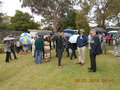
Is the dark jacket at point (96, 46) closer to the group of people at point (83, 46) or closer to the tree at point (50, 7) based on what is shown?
the group of people at point (83, 46)

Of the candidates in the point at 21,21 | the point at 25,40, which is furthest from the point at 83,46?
the point at 21,21

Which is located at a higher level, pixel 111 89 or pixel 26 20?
pixel 26 20

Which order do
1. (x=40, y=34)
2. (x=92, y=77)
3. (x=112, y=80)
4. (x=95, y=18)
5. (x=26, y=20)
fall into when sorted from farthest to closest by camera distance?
(x=26, y=20)
(x=95, y=18)
(x=40, y=34)
(x=92, y=77)
(x=112, y=80)

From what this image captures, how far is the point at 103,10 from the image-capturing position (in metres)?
13.0

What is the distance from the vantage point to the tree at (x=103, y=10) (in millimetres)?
12180

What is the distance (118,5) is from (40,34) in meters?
10.9

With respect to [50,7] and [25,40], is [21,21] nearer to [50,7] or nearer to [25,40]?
[50,7]

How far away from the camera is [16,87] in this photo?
3.46m

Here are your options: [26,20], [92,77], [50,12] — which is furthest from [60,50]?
[26,20]

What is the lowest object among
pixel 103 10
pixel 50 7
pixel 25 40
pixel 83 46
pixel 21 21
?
pixel 83 46

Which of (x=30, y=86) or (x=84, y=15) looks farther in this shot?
(x=84, y=15)

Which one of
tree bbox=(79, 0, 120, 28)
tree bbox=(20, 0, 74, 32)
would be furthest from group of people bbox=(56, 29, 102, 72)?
tree bbox=(20, 0, 74, 32)

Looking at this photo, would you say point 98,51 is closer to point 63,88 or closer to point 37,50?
point 63,88

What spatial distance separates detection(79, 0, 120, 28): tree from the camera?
1218cm
